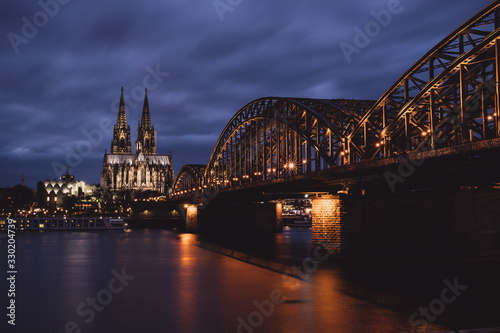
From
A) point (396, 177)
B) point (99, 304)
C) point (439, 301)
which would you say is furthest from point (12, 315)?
point (396, 177)

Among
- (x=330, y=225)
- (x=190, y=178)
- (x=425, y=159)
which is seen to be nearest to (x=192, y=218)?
(x=190, y=178)

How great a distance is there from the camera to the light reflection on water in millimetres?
19734

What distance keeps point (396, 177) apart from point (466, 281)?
1134 cm

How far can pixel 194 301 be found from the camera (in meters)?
25.2

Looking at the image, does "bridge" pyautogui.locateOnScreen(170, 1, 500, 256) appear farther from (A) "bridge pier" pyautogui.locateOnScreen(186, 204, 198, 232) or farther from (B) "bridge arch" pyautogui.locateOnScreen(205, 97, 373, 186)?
(A) "bridge pier" pyautogui.locateOnScreen(186, 204, 198, 232)

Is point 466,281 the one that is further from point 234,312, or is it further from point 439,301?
point 234,312

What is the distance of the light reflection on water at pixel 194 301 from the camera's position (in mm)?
19734

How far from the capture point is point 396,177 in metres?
39.3

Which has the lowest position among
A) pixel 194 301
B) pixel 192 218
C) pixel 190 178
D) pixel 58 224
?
pixel 194 301

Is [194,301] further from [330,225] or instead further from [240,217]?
[240,217]

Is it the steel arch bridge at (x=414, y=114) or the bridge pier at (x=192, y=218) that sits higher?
the steel arch bridge at (x=414, y=114)

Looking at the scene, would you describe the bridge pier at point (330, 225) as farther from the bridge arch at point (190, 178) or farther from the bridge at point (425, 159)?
the bridge arch at point (190, 178)

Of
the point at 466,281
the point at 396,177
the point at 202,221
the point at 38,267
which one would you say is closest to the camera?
the point at 466,281

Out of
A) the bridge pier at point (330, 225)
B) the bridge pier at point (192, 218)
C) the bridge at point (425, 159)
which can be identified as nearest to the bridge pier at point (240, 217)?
the bridge pier at point (192, 218)
